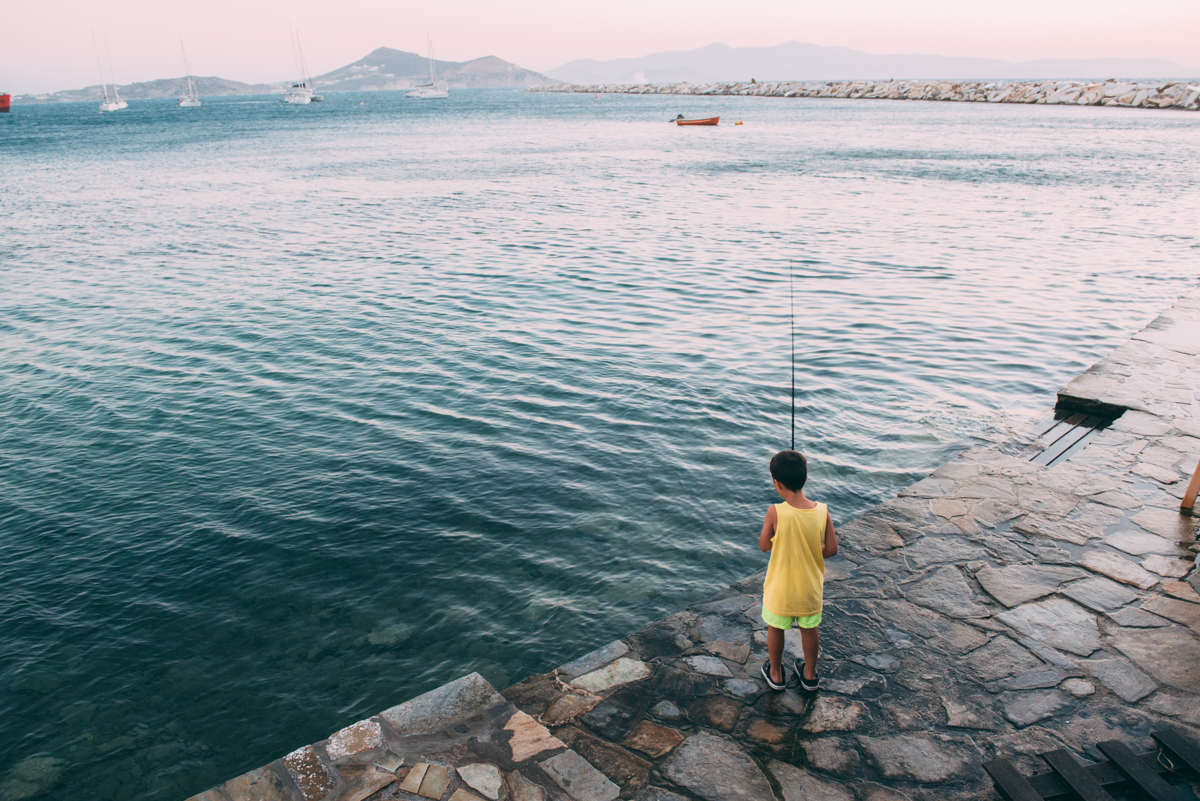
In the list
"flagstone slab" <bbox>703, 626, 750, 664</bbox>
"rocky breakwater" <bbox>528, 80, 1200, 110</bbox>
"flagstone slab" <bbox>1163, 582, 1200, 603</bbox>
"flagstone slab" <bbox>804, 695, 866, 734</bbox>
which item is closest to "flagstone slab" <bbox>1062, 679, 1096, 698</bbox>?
"flagstone slab" <bbox>804, 695, 866, 734</bbox>

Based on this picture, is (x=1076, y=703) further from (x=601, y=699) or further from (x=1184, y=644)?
(x=601, y=699)

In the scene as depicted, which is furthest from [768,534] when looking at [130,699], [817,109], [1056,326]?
[817,109]

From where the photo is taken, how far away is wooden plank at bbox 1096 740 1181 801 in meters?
3.64

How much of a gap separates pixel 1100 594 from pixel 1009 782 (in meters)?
2.54

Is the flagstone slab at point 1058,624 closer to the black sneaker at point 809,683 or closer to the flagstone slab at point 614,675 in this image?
the black sneaker at point 809,683

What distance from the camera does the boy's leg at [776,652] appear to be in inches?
182

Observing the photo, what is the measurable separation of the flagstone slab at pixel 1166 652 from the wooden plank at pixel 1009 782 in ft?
5.49

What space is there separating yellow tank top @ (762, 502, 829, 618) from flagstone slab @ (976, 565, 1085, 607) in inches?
84.9

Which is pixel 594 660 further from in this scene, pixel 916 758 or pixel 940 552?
pixel 940 552

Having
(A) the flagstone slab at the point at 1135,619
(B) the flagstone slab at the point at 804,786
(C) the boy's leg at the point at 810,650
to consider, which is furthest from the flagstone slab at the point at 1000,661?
(B) the flagstone slab at the point at 804,786

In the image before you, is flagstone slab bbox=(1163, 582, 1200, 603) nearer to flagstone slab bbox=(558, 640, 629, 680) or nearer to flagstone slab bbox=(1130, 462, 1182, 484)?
flagstone slab bbox=(1130, 462, 1182, 484)

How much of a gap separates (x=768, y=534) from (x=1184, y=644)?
3.28 meters

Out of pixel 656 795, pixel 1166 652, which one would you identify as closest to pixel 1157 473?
pixel 1166 652

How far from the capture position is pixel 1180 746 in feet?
12.9
